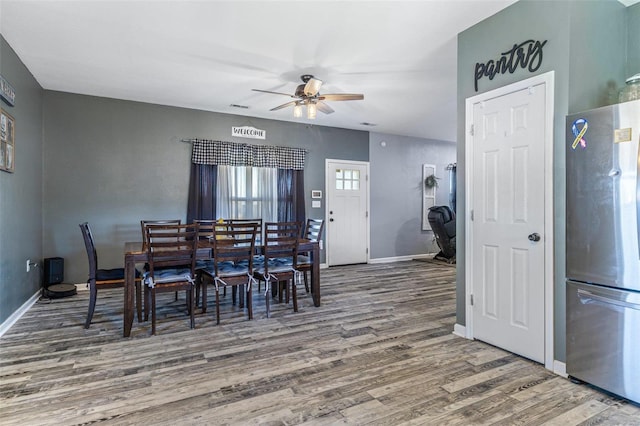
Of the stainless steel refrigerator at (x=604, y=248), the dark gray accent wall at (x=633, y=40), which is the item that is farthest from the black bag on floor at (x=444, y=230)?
the stainless steel refrigerator at (x=604, y=248)

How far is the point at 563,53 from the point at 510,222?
121 cm

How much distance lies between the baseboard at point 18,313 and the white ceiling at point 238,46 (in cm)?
258

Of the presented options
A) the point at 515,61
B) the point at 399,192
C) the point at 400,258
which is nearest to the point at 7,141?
the point at 515,61

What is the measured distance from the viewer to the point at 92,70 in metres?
3.86

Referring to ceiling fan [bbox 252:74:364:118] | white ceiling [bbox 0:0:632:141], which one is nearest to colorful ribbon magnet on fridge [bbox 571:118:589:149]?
white ceiling [bbox 0:0:632:141]

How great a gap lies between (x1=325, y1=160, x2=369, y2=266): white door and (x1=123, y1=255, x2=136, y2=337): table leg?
3.89m

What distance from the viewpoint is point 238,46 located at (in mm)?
3279

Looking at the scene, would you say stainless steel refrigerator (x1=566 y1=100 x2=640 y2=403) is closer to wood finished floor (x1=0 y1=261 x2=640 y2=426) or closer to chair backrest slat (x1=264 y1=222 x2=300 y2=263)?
wood finished floor (x1=0 y1=261 x2=640 y2=426)

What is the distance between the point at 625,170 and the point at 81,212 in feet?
18.9

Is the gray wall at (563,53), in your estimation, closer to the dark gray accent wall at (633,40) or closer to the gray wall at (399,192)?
the dark gray accent wall at (633,40)

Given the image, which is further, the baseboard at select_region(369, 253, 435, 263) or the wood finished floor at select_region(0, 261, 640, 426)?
the baseboard at select_region(369, 253, 435, 263)

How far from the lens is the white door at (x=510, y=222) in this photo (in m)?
2.49

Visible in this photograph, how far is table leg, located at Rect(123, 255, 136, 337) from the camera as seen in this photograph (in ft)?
9.86

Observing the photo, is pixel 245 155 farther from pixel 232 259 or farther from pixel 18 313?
pixel 18 313
